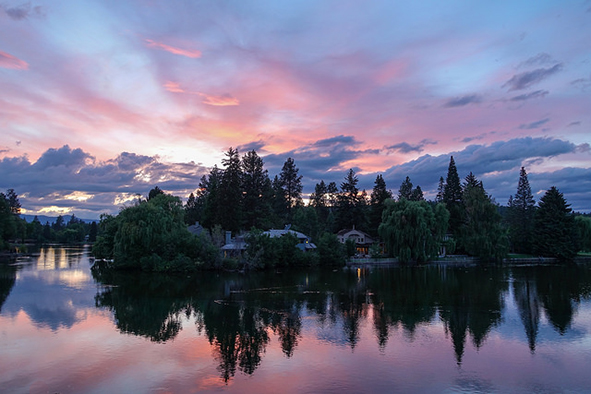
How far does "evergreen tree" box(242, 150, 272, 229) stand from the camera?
6756cm

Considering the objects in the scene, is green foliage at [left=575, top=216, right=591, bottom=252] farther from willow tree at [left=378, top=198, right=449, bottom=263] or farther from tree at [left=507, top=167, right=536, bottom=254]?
willow tree at [left=378, top=198, right=449, bottom=263]

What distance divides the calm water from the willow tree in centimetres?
1977

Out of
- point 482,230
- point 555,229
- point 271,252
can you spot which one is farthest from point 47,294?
point 555,229

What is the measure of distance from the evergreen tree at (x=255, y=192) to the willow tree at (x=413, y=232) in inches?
799

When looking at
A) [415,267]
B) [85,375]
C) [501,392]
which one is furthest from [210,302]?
[415,267]

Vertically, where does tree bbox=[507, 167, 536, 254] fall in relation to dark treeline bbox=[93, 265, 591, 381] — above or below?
above

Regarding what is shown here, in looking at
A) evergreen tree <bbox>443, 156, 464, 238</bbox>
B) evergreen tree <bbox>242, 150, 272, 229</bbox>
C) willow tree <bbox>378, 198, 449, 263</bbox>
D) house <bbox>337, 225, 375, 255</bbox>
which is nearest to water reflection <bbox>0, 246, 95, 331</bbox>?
evergreen tree <bbox>242, 150, 272, 229</bbox>

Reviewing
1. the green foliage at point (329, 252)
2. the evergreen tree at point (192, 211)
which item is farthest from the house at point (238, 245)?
the evergreen tree at point (192, 211)

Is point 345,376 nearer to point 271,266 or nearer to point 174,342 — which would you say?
point 174,342

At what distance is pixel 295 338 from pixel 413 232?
4051cm

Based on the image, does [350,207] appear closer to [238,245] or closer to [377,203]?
[377,203]

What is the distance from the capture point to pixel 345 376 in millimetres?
14562

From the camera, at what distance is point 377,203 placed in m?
74.2

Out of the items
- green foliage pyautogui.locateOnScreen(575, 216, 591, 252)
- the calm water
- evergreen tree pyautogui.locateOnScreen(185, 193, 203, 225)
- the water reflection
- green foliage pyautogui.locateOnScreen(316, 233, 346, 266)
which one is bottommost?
the calm water
